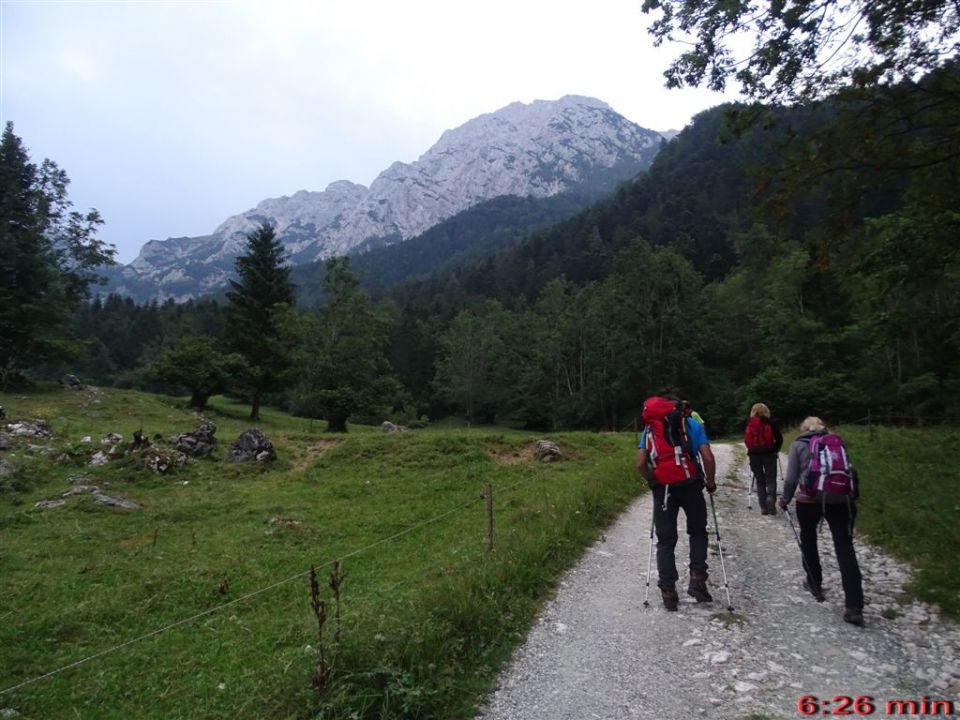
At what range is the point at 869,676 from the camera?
5055 millimetres

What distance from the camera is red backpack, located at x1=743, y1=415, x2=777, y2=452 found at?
38.1 feet

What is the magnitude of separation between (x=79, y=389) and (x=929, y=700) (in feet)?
120

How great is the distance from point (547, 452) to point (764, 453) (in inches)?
364

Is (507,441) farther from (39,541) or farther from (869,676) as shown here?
(869,676)

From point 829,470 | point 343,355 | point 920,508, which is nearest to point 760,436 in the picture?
point 920,508

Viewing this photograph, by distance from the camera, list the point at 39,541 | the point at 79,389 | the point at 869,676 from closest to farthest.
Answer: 1. the point at 869,676
2. the point at 39,541
3. the point at 79,389

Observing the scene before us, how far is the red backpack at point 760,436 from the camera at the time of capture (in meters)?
11.6

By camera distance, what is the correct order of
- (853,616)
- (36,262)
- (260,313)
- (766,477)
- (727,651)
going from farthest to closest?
(260,313)
(36,262)
(766,477)
(853,616)
(727,651)

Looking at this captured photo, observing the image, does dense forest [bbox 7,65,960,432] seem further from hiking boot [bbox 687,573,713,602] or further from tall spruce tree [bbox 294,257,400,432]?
hiking boot [bbox 687,573,713,602]

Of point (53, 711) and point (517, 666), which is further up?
point (517, 666)

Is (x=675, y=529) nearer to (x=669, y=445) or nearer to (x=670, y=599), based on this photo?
(x=670, y=599)

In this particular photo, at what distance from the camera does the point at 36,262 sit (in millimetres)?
32188

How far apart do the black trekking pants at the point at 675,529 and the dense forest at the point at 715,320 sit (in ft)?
19.6

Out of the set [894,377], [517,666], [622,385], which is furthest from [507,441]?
[622,385]
